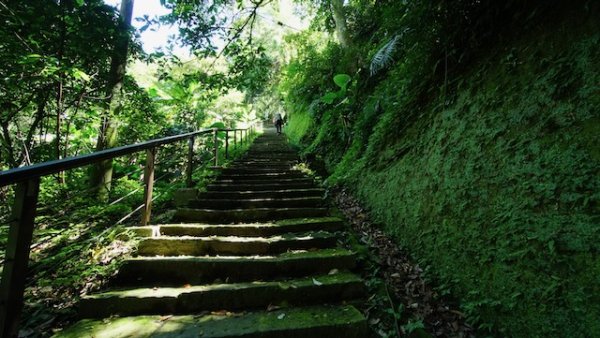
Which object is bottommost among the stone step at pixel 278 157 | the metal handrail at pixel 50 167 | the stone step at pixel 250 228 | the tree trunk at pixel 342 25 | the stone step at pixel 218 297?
the stone step at pixel 218 297

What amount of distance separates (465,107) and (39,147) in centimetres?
710

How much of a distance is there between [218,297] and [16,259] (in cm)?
136

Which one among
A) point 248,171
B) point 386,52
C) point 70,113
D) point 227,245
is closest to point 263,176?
point 248,171

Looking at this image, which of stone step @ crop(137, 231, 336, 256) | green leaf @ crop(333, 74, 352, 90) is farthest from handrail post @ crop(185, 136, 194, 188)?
green leaf @ crop(333, 74, 352, 90)

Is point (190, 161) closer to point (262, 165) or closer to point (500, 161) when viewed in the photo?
point (262, 165)

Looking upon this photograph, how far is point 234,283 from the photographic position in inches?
109

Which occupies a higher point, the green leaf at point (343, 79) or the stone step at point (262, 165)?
the green leaf at point (343, 79)

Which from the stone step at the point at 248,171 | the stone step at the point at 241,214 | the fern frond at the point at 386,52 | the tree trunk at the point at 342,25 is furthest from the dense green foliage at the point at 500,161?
the tree trunk at the point at 342,25

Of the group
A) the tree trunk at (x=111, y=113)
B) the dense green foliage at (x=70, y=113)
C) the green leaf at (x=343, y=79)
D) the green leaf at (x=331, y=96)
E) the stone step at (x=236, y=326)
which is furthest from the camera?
the green leaf at (x=331, y=96)

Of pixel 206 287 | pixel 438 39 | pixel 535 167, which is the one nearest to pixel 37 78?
pixel 206 287

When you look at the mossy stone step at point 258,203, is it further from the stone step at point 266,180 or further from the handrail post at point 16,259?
the handrail post at point 16,259

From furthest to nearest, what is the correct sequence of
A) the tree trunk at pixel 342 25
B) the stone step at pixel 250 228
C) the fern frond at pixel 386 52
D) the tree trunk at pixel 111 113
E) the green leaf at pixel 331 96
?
the tree trunk at pixel 342 25
the green leaf at pixel 331 96
the tree trunk at pixel 111 113
the fern frond at pixel 386 52
the stone step at pixel 250 228

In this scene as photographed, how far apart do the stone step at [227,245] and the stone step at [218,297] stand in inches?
21.1

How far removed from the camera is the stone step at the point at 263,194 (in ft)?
15.7
